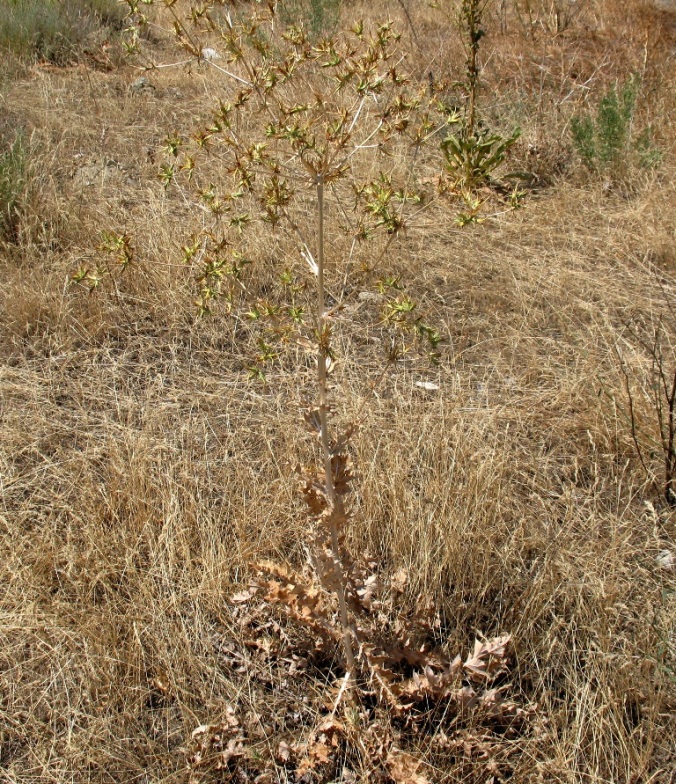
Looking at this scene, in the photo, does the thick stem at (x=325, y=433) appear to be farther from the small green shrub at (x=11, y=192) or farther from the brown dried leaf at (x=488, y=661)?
the small green shrub at (x=11, y=192)

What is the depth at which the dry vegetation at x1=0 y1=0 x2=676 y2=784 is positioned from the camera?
1.75m

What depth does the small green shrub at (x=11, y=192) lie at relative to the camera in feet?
11.8

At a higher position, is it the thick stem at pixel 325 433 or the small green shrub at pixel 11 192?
the small green shrub at pixel 11 192

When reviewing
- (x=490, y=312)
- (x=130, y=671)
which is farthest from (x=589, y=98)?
(x=130, y=671)

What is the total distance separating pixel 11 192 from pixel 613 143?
3191mm

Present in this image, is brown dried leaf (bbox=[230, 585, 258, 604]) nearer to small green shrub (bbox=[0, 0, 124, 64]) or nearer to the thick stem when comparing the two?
the thick stem

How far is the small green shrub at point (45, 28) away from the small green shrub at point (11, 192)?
2830 millimetres

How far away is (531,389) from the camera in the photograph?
109 inches

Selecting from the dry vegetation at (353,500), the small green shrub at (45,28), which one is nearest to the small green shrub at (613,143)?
the dry vegetation at (353,500)

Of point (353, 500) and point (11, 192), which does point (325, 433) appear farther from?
point (11, 192)

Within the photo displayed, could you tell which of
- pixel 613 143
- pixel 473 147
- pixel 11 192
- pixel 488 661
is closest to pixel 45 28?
pixel 11 192

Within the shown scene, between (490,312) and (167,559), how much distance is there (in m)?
1.80

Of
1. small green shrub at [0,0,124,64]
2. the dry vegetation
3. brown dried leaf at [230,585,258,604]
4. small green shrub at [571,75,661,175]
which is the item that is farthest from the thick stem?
small green shrub at [0,0,124,64]

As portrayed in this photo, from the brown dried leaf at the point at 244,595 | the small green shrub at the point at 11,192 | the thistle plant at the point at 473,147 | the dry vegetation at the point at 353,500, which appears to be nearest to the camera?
the dry vegetation at the point at 353,500
